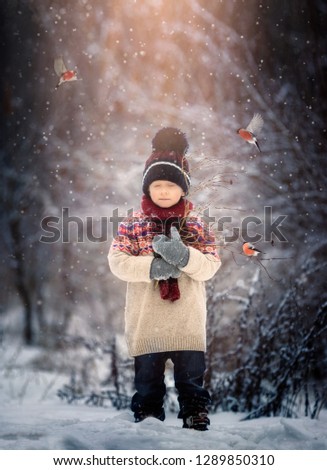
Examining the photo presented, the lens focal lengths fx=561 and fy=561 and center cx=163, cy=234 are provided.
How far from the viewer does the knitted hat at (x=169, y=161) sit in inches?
79.3

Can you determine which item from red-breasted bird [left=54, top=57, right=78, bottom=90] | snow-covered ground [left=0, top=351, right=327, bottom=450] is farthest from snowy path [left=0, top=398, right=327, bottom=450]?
red-breasted bird [left=54, top=57, right=78, bottom=90]

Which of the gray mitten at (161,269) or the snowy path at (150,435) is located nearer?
the snowy path at (150,435)

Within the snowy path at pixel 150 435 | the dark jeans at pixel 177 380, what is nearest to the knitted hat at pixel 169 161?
the dark jeans at pixel 177 380

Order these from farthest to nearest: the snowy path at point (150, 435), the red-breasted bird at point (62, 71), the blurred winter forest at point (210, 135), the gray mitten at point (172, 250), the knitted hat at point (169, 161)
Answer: the blurred winter forest at point (210, 135), the red-breasted bird at point (62, 71), the knitted hat at point (169, 161), the gray mitten at point (172, 250), the snowy path at point (150, 435)

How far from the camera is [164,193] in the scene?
2.04 m

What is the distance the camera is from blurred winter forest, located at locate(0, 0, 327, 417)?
2797mm

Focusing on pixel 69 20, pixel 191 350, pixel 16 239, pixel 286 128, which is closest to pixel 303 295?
pixel 286 128

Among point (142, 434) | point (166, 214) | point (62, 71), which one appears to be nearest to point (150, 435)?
point (142, 434)

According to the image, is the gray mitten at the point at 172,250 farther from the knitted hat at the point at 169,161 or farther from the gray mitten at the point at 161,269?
the knitted hat at the point at 169,161

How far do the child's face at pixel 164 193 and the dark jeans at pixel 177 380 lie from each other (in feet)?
1.77

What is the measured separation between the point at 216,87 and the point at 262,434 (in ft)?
5.71

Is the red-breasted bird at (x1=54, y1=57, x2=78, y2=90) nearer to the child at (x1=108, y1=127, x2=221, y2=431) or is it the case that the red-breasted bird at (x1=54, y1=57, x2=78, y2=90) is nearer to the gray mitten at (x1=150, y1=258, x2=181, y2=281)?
the child at (x1=108, y1=127, x2=221, y2=431)

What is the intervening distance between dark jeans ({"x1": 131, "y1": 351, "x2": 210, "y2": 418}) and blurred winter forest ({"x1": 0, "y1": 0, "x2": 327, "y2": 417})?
0.77 metres
